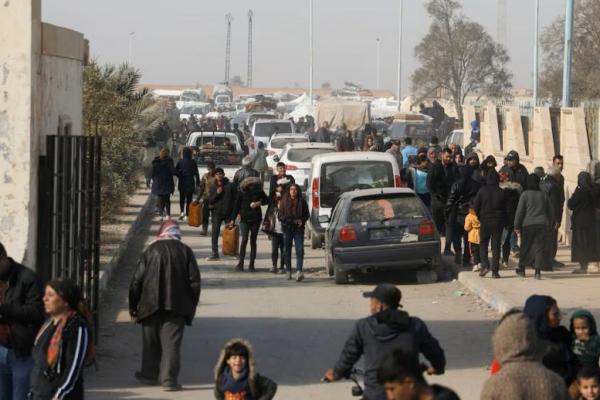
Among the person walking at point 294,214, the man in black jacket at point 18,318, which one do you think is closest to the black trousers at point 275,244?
the person walking at point 294,214

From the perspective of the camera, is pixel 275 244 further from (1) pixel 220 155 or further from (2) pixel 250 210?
(1) pixel 220 155

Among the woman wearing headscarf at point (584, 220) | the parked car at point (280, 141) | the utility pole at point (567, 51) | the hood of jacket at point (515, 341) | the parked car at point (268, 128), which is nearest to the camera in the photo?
the hood of jacket at point (515, 341)

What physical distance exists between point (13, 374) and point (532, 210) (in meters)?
10.4

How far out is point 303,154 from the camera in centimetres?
3241

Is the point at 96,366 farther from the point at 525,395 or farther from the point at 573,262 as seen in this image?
the point at 573,262

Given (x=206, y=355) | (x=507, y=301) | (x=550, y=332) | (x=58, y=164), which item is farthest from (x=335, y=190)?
(x=550, y=332)

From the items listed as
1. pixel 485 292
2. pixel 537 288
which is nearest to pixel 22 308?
Result: pixel 485 292

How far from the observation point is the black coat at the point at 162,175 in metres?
26.8

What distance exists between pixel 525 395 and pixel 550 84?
5367 cm

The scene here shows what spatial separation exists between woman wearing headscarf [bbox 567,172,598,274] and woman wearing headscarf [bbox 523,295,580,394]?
36.1 feet

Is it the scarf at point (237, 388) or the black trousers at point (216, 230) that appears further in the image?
the black trousers at point (216, 230)

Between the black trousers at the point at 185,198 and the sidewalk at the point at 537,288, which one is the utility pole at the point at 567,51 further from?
the sidewalk at the point at 537,288

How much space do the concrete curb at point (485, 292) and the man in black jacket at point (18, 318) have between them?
7.80 meters

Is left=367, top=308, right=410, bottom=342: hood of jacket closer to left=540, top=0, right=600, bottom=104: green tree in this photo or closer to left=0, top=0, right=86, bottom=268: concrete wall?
left=0, top=0, right=86, bottom=268: concrete wall
